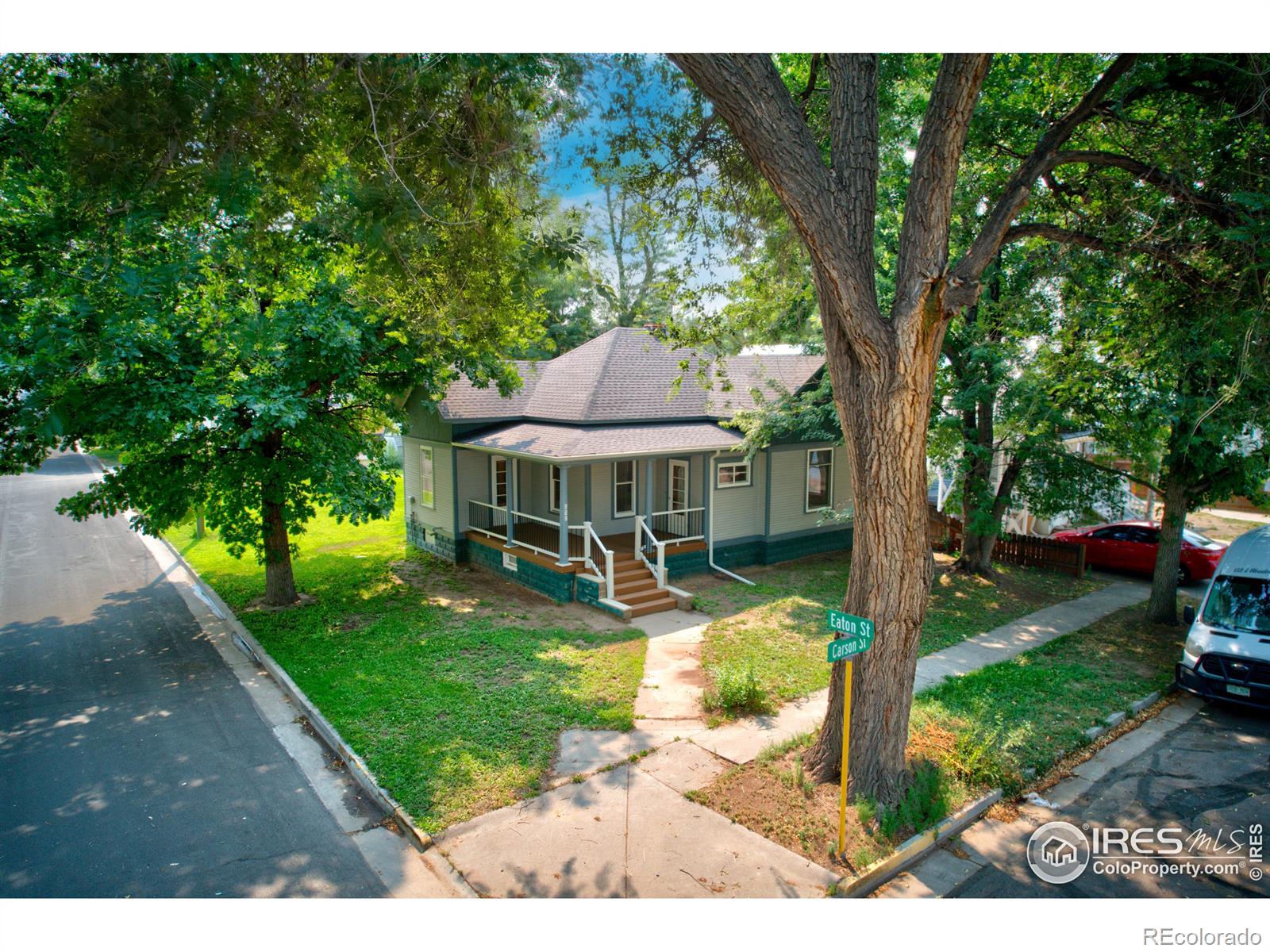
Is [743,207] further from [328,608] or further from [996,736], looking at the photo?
[328,608]

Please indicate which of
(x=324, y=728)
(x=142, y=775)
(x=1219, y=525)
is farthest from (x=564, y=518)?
(x=1219, y=525)

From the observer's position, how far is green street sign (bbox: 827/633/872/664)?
18.6 feet

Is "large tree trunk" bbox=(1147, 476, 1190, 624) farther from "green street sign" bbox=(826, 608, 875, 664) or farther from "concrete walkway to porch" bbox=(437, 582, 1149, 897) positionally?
"green street sign" bbox=(826, 608, 875, 664)

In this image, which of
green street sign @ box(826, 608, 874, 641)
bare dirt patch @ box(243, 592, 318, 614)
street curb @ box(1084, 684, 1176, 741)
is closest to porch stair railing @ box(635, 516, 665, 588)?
bare dirt patch @ box(243, 592, 318, 614)

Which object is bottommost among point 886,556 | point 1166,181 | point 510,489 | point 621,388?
point 510,489

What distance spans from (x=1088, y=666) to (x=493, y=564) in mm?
10897

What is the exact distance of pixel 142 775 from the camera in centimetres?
711

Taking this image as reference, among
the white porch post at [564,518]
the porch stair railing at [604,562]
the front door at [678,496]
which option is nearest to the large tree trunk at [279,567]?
the white porch post at [564,518]

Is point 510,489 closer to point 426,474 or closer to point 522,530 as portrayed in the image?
point 522,530

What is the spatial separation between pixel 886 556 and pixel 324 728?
651cm

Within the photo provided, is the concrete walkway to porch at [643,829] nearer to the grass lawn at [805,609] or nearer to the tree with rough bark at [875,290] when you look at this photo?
the grass lawn at [805,609]

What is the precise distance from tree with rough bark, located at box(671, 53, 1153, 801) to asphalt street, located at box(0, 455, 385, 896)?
4630 millimetres

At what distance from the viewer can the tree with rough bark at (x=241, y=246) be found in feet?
20.6

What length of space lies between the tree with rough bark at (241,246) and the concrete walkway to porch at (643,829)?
17.9ft
